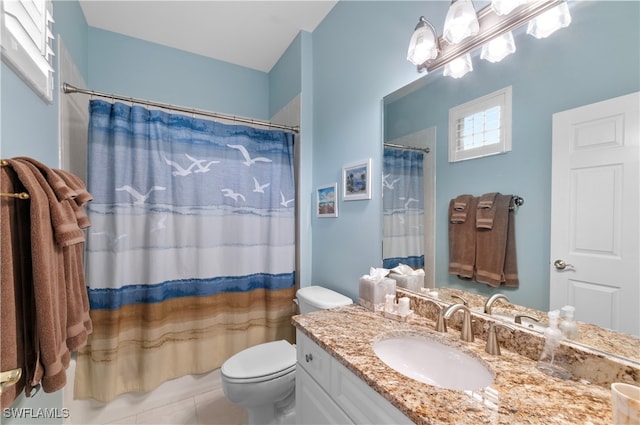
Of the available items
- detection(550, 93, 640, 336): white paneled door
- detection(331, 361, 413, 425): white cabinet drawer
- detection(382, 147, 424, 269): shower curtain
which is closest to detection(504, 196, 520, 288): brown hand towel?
detection(550, 93, 640, 336): white paneled door

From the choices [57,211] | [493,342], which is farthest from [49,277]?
[493,342]

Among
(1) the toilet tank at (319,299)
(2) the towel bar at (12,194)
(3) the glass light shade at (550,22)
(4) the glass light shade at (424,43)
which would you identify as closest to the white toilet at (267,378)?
(1) the toilet tank at (319,299)

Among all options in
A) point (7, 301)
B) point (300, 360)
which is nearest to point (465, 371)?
point (300, 360)

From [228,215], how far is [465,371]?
1.64 meters

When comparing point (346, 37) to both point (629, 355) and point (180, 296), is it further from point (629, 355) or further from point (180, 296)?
point (180, 296)

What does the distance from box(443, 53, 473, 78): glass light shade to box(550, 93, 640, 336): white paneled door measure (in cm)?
39

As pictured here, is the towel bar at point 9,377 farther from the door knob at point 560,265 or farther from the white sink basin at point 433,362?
the door knob at point 560,265

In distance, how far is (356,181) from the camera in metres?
1.56

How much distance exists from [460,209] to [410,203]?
0.25 m

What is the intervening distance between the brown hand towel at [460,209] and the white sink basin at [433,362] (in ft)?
1.62

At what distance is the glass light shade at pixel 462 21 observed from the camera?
92cm

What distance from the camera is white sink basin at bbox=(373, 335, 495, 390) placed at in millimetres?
847

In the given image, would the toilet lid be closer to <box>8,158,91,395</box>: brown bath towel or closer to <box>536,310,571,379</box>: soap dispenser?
<box>8,158,91,395</box>: brown bath towel

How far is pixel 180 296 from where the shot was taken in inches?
70.5
